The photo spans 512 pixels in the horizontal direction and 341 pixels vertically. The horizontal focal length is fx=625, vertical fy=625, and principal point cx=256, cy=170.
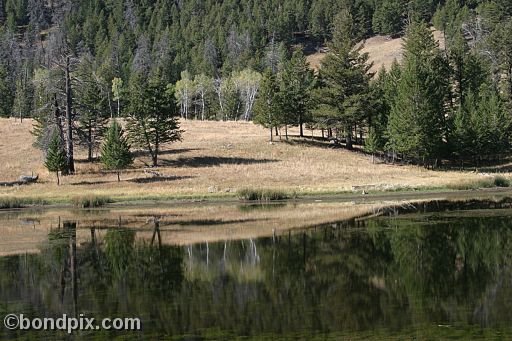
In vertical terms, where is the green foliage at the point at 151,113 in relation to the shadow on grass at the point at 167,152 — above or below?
above

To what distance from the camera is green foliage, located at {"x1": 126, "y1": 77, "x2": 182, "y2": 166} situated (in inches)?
2849

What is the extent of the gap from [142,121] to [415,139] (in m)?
31.8

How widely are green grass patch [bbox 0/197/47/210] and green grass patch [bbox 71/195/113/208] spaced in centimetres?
361

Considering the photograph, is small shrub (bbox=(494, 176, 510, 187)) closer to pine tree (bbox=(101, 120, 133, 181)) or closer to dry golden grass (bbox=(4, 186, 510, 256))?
dry golden grass (bbox=(4, 186, 510, 256))

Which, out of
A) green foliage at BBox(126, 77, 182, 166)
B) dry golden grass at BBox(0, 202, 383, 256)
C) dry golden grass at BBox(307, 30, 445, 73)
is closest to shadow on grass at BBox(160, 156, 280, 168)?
green foliage at BBox(126, 77, 182, 166)

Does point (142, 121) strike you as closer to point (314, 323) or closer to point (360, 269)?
point (360, 269)

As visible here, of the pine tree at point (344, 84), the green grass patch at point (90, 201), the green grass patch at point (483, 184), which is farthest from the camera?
the pine tree at point (344, 84)

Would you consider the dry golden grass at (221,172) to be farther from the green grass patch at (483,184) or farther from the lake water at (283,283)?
the lake water at (283,283)

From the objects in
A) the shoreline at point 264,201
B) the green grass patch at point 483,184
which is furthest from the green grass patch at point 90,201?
the green grass patch at point 483,184

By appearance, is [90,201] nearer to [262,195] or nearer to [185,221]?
[262,195]

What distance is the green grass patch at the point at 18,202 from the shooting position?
51.8 m

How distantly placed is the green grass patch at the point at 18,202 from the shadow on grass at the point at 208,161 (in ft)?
68.1

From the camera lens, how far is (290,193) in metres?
53.9

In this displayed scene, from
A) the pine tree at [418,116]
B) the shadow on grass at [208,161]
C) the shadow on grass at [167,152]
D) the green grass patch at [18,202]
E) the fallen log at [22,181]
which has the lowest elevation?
the green grass patch at [18,202]
